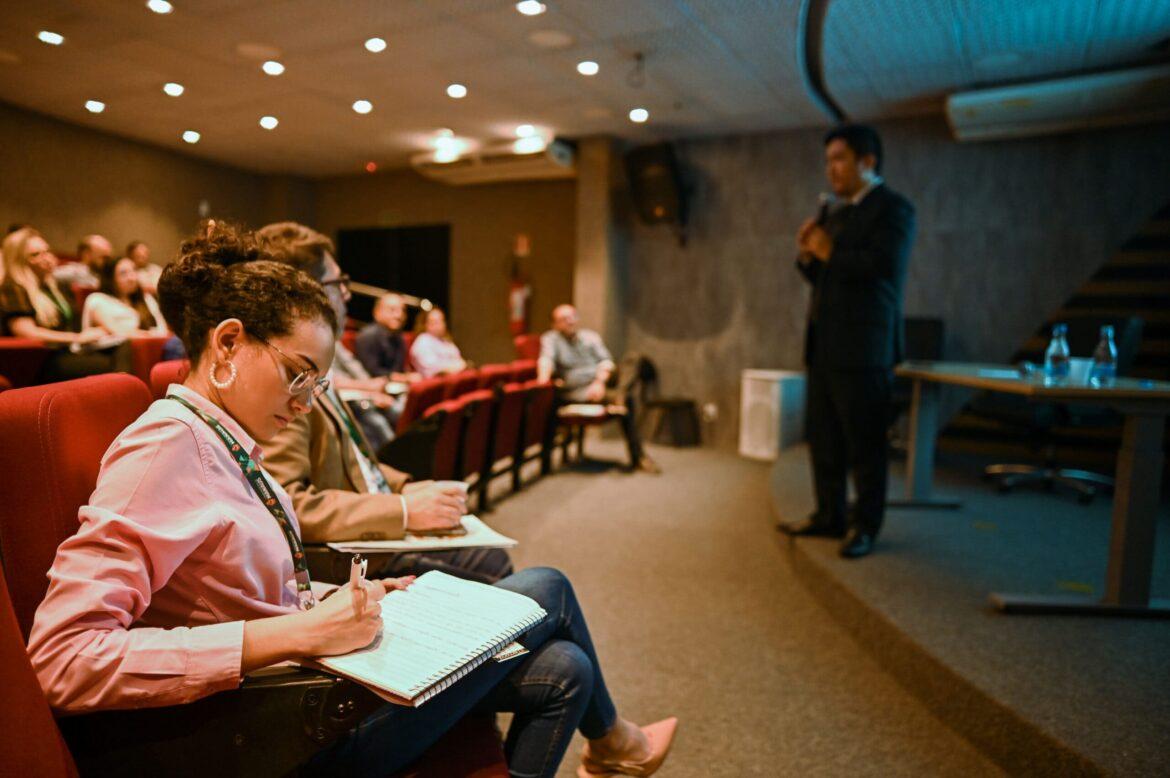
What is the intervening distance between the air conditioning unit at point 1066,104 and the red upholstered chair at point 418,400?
13.4 feet

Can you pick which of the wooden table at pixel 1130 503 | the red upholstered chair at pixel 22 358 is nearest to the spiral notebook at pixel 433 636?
the wooden table at pixel 1130 503

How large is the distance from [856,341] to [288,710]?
243cm

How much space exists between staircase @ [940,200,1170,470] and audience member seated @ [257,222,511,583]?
4.57 meters

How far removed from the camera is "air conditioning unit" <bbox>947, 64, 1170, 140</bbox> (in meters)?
4.44

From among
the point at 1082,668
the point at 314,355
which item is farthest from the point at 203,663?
the point at 1082,668

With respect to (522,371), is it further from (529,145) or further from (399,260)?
(399,260)

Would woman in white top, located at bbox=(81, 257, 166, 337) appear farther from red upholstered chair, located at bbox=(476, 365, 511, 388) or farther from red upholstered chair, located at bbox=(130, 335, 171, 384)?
red upholstered chair, located at bbox=(476, 365, 511, 388)

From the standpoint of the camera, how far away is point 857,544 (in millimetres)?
2855

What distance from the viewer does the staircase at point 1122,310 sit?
502 cm


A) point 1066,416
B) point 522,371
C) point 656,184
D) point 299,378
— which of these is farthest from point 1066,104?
point 299,378

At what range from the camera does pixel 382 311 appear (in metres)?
4.92

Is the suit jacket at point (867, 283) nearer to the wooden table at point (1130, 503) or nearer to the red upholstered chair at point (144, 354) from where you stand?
the wooden table at point (1130, 503)

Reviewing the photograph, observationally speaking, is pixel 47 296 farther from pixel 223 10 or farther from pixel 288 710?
pixel 288 710

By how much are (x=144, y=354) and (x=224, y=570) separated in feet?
11.7
